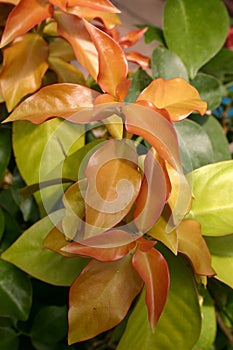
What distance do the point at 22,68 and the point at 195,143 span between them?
A: 0.17 m

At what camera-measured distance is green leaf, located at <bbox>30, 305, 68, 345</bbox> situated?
0.51 m

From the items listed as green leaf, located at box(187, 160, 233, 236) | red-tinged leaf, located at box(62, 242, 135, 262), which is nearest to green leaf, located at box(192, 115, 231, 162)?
green leaf, located at box(187, 160, 233, 236)

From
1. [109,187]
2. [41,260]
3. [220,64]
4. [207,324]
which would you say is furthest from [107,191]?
[220,64]

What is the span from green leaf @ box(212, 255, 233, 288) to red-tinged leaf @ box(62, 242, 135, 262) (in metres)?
0.09

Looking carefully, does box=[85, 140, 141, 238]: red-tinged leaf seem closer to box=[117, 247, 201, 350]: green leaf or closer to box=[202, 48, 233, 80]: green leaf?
box=[117, 247, 201, 350]: green leaf

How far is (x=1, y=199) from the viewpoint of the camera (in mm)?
561

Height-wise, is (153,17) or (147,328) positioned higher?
(147,328)

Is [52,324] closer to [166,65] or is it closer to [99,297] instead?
[99,297]

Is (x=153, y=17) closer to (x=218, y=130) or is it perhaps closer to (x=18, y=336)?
(x=218, y=130)

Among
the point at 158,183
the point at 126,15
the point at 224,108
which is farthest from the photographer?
the point at 126,15

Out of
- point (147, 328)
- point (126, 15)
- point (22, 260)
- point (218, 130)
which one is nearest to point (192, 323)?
point (147, 328)

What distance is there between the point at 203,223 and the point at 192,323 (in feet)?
0.26

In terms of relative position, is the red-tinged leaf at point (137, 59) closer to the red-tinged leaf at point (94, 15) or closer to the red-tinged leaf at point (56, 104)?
the red-tinged leaf at point (94, 15)

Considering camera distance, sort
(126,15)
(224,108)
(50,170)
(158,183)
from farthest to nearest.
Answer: (126,15), (224,108), (50,170), (158,183)
